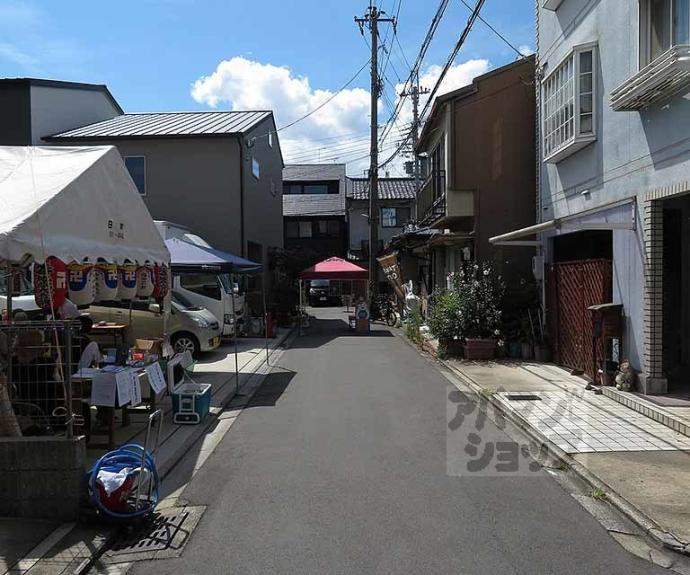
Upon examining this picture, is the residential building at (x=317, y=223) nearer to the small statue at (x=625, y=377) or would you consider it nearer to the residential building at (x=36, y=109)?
the residential building at (x=36, y=109)

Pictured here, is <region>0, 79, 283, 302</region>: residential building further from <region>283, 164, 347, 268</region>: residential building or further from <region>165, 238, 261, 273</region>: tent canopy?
<region>283, 164, 347, 268</region>: residential building

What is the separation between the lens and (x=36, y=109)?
22.7 m

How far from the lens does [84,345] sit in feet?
26.1

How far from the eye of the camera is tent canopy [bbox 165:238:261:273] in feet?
42.9

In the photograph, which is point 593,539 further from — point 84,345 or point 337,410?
point 84,345

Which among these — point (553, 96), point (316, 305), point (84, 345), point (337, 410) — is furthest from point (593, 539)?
point (316, 305)

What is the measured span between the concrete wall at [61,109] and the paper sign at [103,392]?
19.0 meters

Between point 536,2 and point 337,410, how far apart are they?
9.70 meters

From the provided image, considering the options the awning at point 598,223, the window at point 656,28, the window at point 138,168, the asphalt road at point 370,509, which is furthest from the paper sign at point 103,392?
the window at point 138,168

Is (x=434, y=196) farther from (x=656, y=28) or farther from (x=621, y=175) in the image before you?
(x=656, y=28)

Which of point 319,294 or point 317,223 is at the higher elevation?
point 317,223

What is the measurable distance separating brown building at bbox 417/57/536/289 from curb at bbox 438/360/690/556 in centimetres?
706

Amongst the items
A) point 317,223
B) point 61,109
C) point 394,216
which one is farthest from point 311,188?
point 61,109

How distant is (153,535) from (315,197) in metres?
41.1
